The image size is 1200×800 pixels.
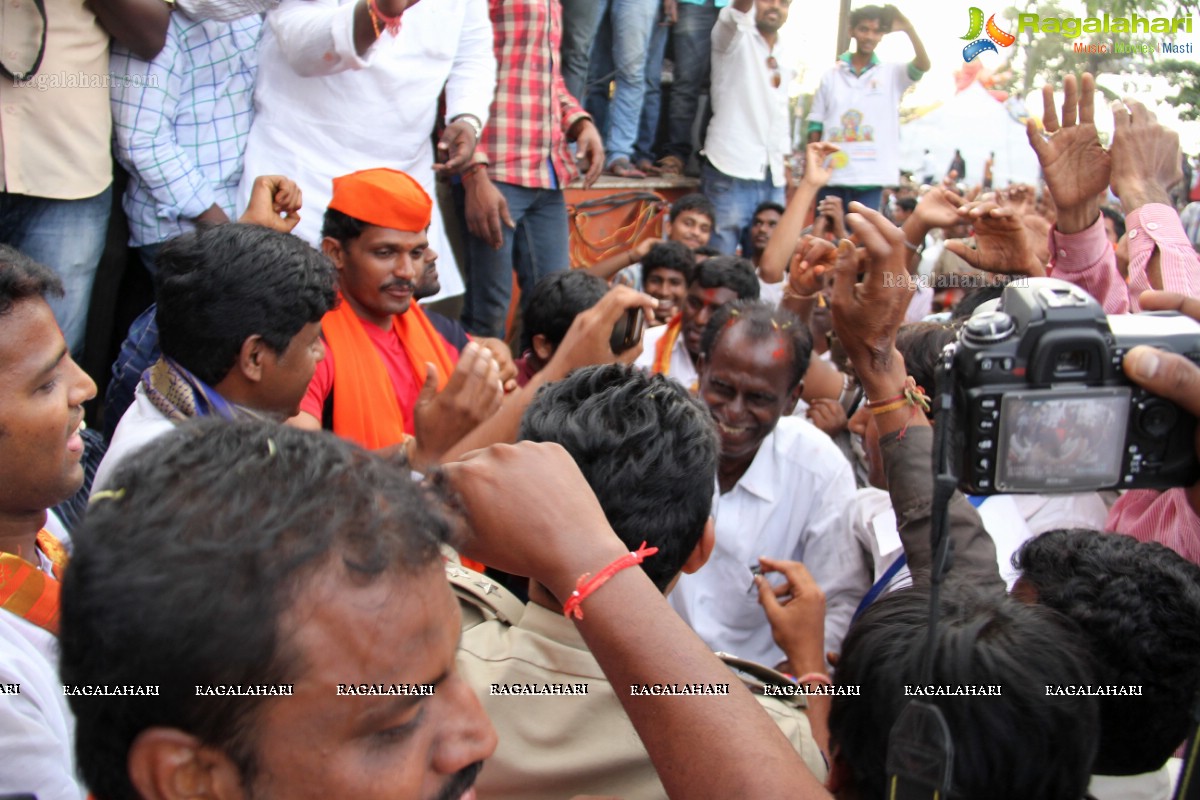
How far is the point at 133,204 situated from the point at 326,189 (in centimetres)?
68

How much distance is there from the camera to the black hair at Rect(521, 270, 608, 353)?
3430 millimetres

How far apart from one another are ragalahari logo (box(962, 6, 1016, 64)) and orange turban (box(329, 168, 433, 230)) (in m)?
3.00

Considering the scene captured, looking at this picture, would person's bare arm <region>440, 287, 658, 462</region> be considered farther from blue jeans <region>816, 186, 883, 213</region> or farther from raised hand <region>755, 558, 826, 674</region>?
blue jeans <region>816, 186, 883, 213</region>

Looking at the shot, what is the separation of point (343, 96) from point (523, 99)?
1.12 metres

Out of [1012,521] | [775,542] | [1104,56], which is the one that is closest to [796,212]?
[775,542]

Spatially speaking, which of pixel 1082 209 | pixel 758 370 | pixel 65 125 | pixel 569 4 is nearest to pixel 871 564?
pixel 758 370

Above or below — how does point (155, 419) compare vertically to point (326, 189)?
below

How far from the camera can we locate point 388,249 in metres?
3.11

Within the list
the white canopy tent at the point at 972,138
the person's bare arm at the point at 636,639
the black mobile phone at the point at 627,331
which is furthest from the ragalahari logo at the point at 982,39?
the white canopy tent at the point at 972,138

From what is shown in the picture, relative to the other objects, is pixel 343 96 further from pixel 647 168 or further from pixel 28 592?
pixel 647 168

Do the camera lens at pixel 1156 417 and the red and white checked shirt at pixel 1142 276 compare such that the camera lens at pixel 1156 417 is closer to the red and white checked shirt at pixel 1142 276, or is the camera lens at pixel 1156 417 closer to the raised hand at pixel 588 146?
the red and white checked shirt at pixel 1142 276

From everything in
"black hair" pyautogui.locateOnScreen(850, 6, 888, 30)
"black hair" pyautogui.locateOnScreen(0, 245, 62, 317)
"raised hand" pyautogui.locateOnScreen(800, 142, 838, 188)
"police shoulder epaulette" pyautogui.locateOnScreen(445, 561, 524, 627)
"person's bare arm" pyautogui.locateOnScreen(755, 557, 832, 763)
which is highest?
"black hair" pyautogui.locateOnScreen(850, 6, 888, 30)

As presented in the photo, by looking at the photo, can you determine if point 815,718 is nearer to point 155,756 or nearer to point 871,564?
point 871,564

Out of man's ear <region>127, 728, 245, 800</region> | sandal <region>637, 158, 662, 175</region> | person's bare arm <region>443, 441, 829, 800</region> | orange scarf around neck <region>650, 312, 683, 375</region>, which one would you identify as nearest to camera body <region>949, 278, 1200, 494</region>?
person's bare arm <region>443, 441, 829, 800</region>
